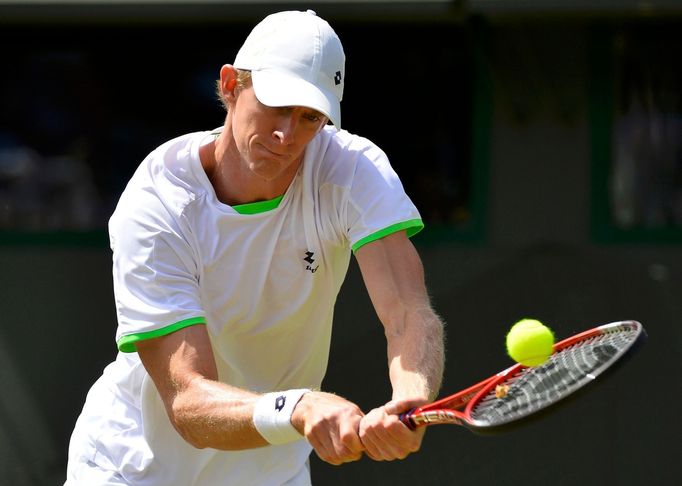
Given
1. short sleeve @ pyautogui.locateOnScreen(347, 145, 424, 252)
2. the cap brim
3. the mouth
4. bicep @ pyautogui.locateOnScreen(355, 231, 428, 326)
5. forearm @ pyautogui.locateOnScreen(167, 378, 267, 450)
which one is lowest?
forearm @ pyautogui.locateOnScreen(167, 378, 267, 450)

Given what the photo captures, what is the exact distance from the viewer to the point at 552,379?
2682mm

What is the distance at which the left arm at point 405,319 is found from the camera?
111 inches

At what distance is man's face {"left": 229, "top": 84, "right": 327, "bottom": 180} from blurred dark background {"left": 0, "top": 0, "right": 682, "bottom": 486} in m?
2.69

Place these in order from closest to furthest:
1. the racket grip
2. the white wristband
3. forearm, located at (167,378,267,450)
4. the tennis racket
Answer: the tennis racket < the racket grip < the white wristband < forearm, located at (167,378,267,450)

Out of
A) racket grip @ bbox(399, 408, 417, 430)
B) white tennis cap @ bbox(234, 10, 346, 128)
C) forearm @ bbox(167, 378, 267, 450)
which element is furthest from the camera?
white tennis cap @ bbox(234, 10, 346, 128)

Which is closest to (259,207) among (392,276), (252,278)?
(252,278)

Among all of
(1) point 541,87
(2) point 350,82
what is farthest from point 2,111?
(1) point 541,87

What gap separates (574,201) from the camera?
5.93 m

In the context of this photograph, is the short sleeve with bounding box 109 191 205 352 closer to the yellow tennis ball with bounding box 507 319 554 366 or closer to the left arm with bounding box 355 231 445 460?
the left arm with bounding box 355 231 445 460

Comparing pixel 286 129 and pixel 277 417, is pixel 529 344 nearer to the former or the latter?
pixel 277 417

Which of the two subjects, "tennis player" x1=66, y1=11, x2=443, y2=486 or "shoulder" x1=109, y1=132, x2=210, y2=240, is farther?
"shoulder" x1=109, y1=132, x2=210, y2=240

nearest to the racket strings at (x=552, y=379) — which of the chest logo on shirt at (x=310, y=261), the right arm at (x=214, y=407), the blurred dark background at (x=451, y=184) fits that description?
the right arm at (x=214, y=407)

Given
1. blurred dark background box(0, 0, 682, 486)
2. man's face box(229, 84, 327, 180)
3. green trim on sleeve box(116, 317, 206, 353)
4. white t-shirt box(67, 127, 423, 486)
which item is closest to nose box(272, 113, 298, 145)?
man's face box(229, 84, 327, 180)

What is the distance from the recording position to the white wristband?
267 centimetres
